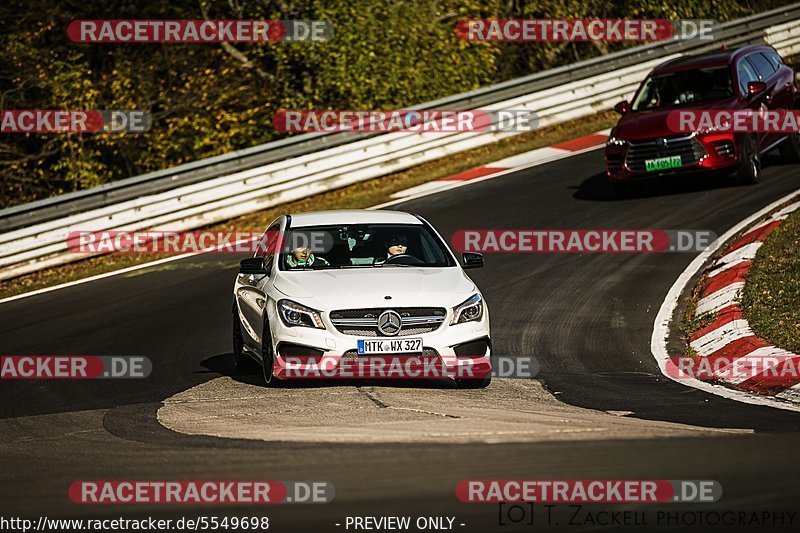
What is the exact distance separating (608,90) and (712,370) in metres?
14.0

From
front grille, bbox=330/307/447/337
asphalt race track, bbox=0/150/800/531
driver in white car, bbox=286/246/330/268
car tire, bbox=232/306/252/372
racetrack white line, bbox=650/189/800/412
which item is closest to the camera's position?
asphalt race track, bbox=0/150/800/531

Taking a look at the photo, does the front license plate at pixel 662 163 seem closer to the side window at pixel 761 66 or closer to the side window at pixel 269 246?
the side window at pixel 761 66

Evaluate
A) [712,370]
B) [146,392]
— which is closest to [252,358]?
[146,392]

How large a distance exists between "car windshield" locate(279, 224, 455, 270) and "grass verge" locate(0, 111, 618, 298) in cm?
737

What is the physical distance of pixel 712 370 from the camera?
10.6m

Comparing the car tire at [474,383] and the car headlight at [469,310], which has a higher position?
the car headlight at [469,310]

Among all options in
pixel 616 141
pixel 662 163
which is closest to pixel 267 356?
pixel 662 163

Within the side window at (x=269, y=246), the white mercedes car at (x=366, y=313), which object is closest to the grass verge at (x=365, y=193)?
the side window at (x=269, y=246)

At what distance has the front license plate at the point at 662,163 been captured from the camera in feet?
56.5

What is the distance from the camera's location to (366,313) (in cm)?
987

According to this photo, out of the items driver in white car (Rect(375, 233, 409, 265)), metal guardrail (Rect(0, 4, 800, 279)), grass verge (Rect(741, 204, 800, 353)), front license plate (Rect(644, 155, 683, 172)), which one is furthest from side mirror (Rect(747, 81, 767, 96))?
driver in white car (Rect(375, 233, 409, 265))

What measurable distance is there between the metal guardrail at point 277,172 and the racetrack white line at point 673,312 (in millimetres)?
6857

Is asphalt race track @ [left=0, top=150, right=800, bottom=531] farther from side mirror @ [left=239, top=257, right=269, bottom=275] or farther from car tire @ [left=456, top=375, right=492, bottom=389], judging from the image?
side mirror @ [left=239, top=257, right=269, bottom=275]

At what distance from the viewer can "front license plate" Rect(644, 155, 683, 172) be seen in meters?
17.2
